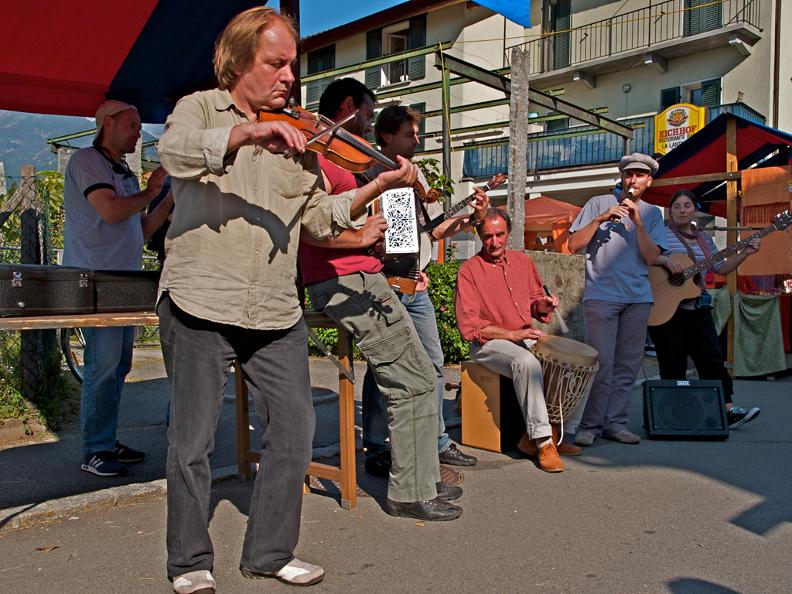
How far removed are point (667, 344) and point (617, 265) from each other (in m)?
1.20

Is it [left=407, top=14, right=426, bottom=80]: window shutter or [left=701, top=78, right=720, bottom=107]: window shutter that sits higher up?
[left=407, top=14, right=426, bottom=80]: window shutter

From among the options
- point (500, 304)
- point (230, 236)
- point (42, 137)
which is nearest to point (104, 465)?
point (230, 236)

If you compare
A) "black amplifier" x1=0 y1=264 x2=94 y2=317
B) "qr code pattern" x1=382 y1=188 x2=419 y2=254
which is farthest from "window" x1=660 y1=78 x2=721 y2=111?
"black amplifier" x1=0 y1=264 x2=94 y2=317

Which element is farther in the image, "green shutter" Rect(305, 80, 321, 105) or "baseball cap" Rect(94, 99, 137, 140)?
"green shutter" Rect(305, 80, 321, 105)

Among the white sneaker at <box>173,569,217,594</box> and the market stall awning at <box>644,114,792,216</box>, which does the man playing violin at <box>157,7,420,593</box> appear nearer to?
the white sneaker at <box>173,569,217,594</box>

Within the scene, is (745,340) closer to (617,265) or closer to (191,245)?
(617,265)

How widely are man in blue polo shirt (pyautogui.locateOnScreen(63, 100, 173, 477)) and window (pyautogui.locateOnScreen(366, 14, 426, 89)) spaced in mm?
29653

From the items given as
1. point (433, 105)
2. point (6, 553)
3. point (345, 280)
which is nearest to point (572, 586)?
point (345, 280)

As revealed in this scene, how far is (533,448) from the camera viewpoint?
5223 mm

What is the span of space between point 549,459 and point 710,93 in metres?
25.0

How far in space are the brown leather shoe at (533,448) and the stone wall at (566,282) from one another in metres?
2.85

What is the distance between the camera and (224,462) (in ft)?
16.5

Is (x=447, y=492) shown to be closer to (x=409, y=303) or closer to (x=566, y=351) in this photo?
(x=409, y=303)

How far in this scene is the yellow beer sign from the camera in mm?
23344
